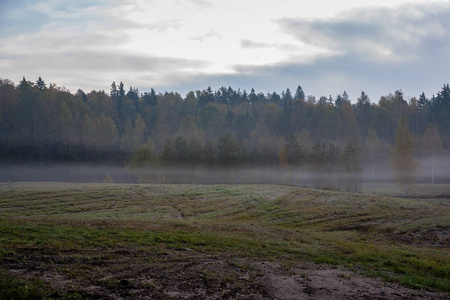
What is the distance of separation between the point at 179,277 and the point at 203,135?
76.4 meters

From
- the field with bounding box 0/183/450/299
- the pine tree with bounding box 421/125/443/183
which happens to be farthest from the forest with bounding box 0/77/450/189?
the field with bounding box 0/183/450/299

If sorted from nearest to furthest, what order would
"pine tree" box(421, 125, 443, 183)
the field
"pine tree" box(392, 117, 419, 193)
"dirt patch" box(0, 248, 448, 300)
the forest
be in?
"dirt patch" box(0, 248, 448, 300) < the field < "pine tree" box(392, 117, 419, 193) < the forest < "pine tree" box(421, 125, 443, 183)

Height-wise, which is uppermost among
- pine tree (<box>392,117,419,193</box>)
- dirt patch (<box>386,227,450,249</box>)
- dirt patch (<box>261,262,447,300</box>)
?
pine tree (<box>392,117,419,193</box>)

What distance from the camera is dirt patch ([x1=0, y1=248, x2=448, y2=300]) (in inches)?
346

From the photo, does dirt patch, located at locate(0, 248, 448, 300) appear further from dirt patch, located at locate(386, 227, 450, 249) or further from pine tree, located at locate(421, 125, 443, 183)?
pine tree, located at locate(421, 125, 443, 183)

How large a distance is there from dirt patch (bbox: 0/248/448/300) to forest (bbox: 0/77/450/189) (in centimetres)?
4912

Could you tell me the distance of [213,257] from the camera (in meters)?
12.8

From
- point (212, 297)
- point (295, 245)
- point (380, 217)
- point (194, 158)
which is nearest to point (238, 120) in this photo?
point (194, 158)

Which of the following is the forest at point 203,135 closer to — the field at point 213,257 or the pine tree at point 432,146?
the pine tree at point 432,146

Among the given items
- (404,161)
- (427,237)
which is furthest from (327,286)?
(404,161)

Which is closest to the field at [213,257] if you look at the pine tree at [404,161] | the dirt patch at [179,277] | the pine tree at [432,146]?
the dirt patch at [179,277]

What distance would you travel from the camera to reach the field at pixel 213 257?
913 cm

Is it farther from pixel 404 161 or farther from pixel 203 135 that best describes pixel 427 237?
pixel 203 135

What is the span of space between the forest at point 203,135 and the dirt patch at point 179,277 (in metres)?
49.1
